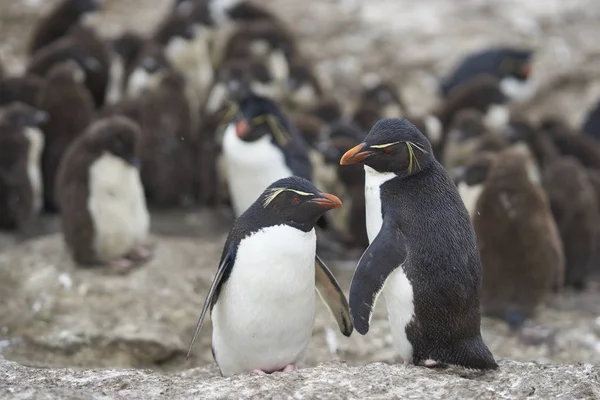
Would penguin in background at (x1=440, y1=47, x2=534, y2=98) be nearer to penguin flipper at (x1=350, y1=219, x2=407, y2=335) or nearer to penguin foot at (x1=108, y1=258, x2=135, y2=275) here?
penguin foot at (x1=108, y1=258, x2=135, y2=275)

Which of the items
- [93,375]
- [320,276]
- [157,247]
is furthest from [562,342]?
[93,375]

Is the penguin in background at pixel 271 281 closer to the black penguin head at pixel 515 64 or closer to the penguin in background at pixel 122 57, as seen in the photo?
the penguin in background at pixel 122 57

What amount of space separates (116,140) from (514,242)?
2.54 metres

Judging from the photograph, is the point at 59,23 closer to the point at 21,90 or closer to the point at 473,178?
the point at 21,90

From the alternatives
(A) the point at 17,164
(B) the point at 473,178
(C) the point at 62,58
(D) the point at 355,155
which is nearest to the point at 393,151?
(D) the point at 355,155

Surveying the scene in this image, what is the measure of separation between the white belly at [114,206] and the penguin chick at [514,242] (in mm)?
2195

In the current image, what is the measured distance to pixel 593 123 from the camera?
10.5 m

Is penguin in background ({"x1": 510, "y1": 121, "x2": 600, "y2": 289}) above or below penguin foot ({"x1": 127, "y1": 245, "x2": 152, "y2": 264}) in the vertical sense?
above

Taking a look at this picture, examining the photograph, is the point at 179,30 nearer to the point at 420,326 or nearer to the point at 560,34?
the point at 560,34

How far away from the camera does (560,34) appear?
12.6 m

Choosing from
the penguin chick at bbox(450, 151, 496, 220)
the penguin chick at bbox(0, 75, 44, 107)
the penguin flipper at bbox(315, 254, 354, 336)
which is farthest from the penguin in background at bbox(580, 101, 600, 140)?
the penguin flipper at bbox(315, 254, 354, 336)

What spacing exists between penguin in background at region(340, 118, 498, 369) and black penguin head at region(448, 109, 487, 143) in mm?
4658

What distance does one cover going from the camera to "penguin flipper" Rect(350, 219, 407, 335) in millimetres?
3762

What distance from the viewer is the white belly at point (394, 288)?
3.87 meters
